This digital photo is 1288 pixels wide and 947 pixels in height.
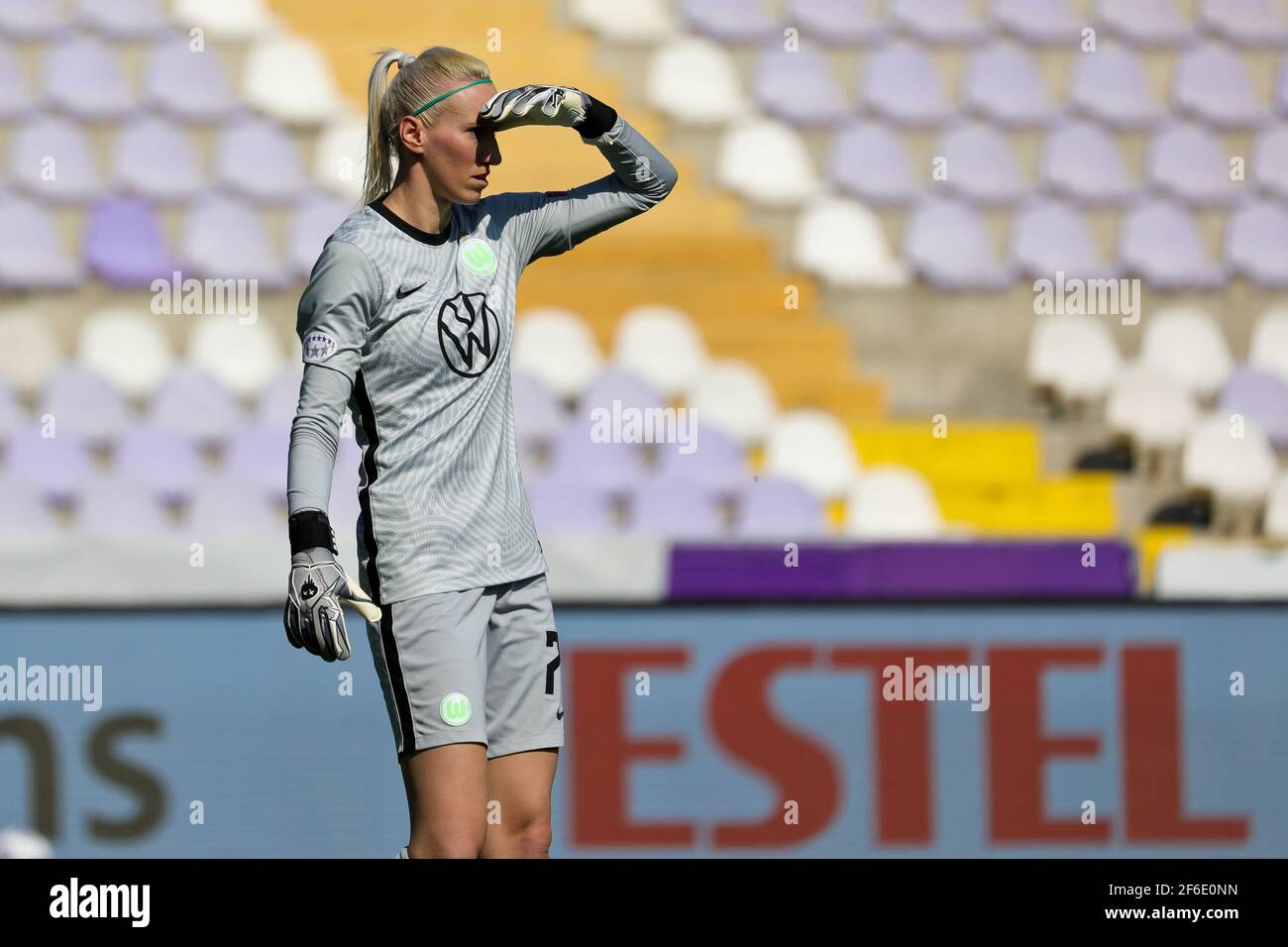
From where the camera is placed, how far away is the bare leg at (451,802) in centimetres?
247

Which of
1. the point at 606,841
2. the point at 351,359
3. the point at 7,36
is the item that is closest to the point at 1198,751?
the point at 606,841

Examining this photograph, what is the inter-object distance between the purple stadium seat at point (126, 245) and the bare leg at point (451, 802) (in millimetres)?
4145

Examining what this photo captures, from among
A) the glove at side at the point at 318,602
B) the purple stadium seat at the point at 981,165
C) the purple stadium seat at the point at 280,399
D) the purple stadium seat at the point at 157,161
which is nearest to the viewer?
the glove at side at the point at 318,602

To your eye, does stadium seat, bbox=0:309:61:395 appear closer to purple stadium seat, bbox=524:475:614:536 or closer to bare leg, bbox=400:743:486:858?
purple stadium seat, bbox=524:475:614:536

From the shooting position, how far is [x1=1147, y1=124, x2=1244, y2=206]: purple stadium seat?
22.1ft

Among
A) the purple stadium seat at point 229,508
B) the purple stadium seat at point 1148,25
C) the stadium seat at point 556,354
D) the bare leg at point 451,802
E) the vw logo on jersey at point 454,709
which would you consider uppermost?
the purple stadium seat at point 1148,25

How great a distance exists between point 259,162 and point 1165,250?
3.44 metres

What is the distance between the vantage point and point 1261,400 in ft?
19.7

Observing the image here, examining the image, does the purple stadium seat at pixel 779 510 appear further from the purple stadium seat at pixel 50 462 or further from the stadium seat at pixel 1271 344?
the purple stadium seat at pixel 50 462

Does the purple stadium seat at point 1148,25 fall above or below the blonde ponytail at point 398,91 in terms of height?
above

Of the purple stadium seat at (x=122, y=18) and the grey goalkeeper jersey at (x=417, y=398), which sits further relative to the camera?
the purple stadium seat at (x=122, y=18)

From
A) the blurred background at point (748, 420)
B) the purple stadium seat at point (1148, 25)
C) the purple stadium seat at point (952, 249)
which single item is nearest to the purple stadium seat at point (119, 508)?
the blurred background at point (748, 420)

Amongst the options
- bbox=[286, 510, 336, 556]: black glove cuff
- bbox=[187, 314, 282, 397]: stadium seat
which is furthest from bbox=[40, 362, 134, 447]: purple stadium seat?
bbox=[286, 510, 336, 556]: black glove cuff

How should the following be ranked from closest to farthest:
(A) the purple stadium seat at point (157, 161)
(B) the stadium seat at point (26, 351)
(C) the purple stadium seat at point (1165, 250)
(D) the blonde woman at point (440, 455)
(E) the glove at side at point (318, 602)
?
(E) the glove at side at point (318, 602)
(D) the blonde woman at point (440, 455)
(B) the stadium seat at point (26, 351)
(C) the purple stadium seat at point (1165, 250)
(A) the purple stadium seat at point (157, 161)
